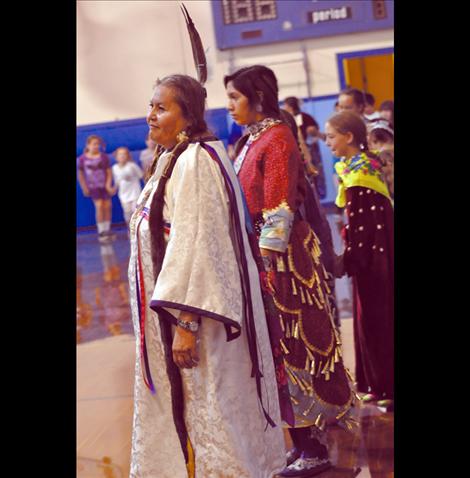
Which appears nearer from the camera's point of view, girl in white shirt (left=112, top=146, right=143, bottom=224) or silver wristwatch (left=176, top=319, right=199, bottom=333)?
silver wristwatch (left=176, top=319, right=199, bottom=333)

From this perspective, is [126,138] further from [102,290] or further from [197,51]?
[197,51]

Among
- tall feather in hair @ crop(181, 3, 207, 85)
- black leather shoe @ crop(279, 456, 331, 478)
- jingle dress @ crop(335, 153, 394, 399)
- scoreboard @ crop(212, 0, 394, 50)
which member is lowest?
black leather shoe @ crop(279, 456, 331, 478)

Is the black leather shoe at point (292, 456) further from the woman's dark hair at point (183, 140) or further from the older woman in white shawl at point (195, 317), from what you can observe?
the woman's dark hair at point (183, 140)

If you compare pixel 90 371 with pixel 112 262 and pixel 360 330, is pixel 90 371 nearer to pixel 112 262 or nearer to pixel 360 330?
pixel 360 330

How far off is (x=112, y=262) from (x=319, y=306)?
6498 millimetres

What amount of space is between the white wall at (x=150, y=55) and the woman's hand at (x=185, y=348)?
2.79 feet

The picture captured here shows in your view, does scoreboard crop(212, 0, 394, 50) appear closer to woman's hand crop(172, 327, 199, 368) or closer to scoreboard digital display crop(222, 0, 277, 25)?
scoreboard digital display crop(222, 0, 277, 25)

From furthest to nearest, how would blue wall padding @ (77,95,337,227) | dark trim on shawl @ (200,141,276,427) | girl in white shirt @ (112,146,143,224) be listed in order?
girl in white shirt @ (112,146,143,224) < blue wall padding @ (77,95,337,227) < dark trim on shawl @ (200,141,276,427)

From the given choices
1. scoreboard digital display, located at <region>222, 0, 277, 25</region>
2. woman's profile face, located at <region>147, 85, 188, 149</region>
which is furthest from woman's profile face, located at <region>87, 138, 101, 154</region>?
woman's profile face, located at <region>147, 85, 188, 149</region>

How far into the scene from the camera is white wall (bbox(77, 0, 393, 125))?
3.08 meters

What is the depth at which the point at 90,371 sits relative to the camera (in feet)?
17.0

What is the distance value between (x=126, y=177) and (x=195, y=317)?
8276 millimetres

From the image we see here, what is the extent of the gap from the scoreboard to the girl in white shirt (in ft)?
6.24

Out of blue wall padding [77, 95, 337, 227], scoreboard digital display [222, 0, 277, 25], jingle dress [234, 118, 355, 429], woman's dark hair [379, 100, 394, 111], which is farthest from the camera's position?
scoreboard digital display [222, 0, 277, 25]
